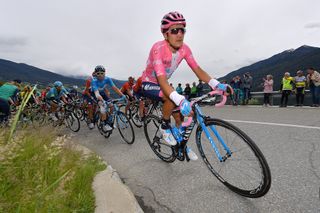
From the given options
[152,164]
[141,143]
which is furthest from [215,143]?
[141,143]

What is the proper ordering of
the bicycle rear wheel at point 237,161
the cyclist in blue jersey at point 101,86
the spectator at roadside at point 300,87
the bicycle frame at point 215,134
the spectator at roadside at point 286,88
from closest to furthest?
the bicycle rear wheel at point 237,161 < the bicycle frame at point 215,134 < the cyclist in blue jersey at point 101,86 < the spectator at roadside at point 300,87 < the spectator at roadside at point 286,88

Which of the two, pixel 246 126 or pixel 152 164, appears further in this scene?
pixel 246 126

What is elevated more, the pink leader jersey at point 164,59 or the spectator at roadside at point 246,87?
the pink leader jersey at point 164,59

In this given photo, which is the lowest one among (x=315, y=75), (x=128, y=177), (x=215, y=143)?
(x=128, y=177)

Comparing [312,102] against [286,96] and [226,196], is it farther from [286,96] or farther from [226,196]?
[226,196]

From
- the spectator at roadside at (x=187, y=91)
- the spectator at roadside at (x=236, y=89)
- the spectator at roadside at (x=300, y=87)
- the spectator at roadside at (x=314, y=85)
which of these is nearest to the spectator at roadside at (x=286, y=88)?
the spectator at roadside at (x=300, y=87)

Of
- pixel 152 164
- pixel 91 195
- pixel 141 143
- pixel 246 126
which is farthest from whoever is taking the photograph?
pixel 246 126

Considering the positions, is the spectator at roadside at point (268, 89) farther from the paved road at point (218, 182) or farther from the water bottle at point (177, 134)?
the water bottle at point (177, 134)

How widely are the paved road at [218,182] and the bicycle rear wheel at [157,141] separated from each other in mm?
139

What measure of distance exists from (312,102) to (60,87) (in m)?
11.5

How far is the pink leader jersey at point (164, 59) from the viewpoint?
3.05 m

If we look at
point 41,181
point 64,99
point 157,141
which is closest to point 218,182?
point 157,141

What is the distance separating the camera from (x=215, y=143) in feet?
9.07

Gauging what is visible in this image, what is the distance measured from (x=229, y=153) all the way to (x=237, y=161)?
0.44 ft
